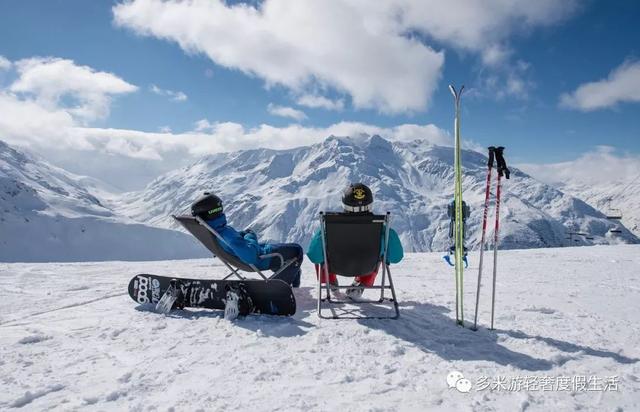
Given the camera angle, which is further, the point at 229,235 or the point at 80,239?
the point at 80,239

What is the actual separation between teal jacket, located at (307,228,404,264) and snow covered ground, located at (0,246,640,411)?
2.25 feet

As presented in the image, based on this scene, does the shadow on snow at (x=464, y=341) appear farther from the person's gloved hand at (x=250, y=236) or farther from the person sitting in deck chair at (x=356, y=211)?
the person's gloved hand at (x=250, y=236)

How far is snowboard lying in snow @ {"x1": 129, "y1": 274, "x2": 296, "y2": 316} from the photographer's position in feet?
16.7

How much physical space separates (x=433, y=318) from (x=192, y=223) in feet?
11.2

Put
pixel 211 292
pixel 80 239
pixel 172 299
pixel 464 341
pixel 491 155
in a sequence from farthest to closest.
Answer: pixel 80 239 → pixel 211 292 → pixel 172 299 → pixel 491 155 → pixel 464 341

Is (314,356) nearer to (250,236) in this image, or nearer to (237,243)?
(237,243)

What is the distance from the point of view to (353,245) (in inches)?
210

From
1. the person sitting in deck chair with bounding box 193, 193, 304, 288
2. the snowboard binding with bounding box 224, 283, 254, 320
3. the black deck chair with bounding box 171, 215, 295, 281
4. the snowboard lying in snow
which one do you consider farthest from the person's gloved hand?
the snowboard binding with bounding box 224, 283, 254, 320

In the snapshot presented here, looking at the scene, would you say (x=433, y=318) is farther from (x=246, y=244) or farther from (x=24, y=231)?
(x=24, y=231)

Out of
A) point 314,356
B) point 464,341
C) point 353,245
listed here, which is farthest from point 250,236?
point 464,341

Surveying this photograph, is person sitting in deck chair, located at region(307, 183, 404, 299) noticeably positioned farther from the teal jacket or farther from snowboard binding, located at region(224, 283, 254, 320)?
snowboard binding, located at region(224, 283, 254, 320)

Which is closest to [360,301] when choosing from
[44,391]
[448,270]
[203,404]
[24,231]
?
[203,404]

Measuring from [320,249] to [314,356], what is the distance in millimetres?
1892

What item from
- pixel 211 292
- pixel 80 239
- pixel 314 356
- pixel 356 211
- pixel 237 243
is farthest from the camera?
pixel 80 239
